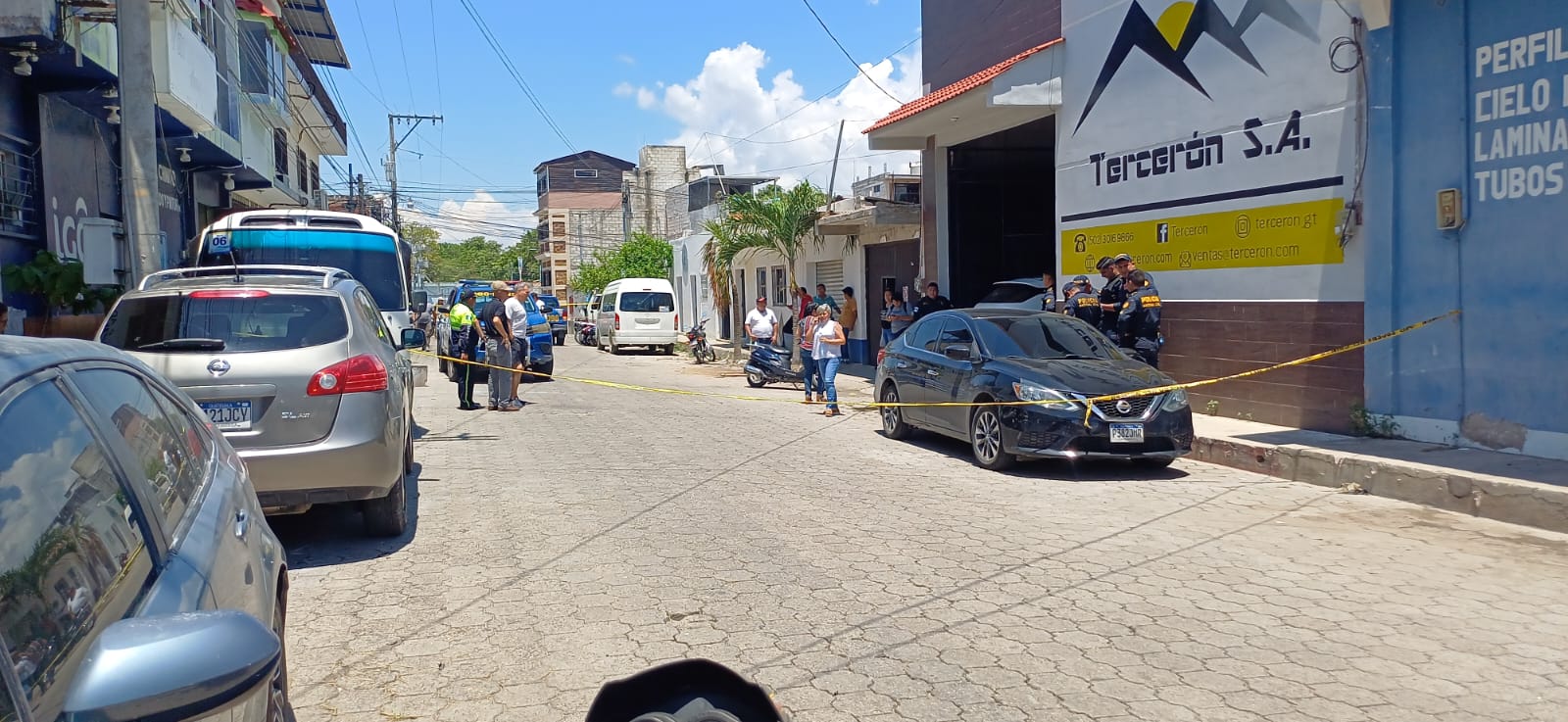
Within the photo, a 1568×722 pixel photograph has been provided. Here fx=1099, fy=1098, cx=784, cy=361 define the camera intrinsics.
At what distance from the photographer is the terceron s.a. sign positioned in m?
11.0

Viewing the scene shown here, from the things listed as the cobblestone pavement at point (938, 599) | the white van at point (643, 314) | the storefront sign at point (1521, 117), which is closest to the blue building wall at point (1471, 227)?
the storefront sign at point (1521, 117)

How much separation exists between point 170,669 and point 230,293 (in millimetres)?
5320

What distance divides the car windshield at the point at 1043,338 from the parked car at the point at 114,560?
832cm

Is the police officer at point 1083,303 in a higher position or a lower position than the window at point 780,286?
lower

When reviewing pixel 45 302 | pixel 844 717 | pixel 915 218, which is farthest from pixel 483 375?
pixel 844 717

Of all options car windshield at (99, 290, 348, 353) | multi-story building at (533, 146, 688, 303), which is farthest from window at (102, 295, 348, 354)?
multi-story building at (533, 146, 688, 303)

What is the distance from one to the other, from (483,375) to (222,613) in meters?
15.5

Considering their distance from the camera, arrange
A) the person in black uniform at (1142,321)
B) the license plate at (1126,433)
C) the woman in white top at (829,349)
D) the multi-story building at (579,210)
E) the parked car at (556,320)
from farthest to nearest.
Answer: the multi-story building at (579,210) → the parked car at (556,320) → the woman in white top at (829,349) → the person in black uniform at (1142,321) → the license plate at (1126,433)

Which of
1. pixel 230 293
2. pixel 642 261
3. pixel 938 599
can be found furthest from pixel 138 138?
pixel 642 261

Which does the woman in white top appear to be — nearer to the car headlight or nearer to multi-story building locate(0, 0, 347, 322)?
the car headlight

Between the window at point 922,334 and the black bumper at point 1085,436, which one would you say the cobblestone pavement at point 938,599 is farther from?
the window at point 922,334

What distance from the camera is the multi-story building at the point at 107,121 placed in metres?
12.2

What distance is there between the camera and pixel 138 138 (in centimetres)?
1052

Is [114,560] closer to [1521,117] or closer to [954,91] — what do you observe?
[1521,117]
